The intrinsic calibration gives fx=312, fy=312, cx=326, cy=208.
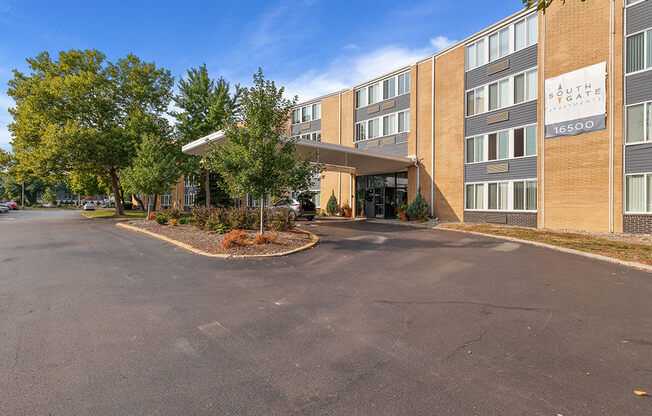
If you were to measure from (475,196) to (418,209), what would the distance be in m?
3.66

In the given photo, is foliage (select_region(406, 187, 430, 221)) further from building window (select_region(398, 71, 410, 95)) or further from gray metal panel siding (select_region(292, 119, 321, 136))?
gray metal panel siding (select_region(292, 119, 321, 136))

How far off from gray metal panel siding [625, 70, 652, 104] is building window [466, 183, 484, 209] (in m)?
7.76

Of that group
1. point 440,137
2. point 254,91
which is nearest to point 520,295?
point 254,91

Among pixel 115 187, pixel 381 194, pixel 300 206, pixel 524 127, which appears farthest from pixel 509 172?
pixel 115 187

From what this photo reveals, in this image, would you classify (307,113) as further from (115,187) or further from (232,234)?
(232,234)

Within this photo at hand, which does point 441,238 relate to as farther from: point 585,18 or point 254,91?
point 585,18

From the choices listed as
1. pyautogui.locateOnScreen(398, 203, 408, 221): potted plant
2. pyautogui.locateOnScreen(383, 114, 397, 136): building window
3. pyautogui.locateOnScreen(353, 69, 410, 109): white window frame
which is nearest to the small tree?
pyautogui.locateOnScreen(398, 203, 408, 221): potted plant

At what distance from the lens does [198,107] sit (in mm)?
29156

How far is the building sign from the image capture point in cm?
1496

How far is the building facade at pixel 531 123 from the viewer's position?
1434cm

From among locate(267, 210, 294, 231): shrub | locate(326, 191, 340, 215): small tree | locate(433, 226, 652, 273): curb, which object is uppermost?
locate(326, 191, 340, 215): small tree

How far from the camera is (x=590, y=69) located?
1529 cm

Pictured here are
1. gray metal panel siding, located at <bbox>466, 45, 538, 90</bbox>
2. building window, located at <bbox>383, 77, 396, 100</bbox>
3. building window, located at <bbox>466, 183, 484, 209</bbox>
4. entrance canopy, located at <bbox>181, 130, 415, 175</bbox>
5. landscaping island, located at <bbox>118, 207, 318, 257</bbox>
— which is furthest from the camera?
building window, located at <bbox>383, 77, 396, 100</bbox>

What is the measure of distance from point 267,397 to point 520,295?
491 cm
